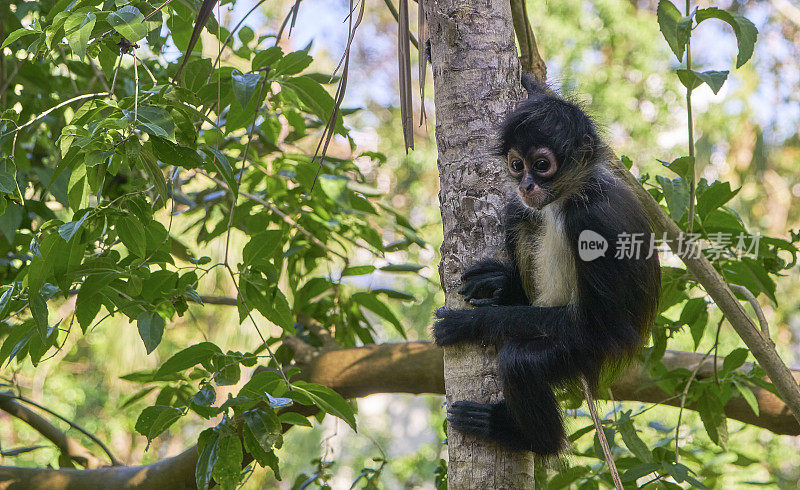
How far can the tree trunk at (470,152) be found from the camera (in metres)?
2.51

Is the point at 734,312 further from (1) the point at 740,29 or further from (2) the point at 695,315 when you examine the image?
(1) the point at 740,29

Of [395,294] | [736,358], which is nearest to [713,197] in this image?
[736,358]

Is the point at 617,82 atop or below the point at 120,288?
atop

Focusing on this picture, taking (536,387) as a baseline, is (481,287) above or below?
above

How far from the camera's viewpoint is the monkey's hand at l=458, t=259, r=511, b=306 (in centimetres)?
256

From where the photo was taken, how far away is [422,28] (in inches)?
108

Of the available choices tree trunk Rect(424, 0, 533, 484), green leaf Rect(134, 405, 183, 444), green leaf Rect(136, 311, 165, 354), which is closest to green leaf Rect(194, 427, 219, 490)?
green leaf Rect(134, 405, 183, 444)

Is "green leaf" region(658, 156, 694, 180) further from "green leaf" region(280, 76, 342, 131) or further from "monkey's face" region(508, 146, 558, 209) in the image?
"green leaf" region(280, 76, 342, 131)

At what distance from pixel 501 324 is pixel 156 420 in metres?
1.26

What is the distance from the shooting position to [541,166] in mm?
3123

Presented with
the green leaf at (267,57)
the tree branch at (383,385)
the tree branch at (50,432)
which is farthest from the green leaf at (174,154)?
the tree branch at (50,432)

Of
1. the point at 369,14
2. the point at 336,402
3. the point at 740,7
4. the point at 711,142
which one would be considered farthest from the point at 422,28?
the point at 369,14

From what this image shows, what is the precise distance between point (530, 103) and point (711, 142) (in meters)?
14.3

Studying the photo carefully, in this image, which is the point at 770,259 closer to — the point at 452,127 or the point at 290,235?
the point at 452,127
